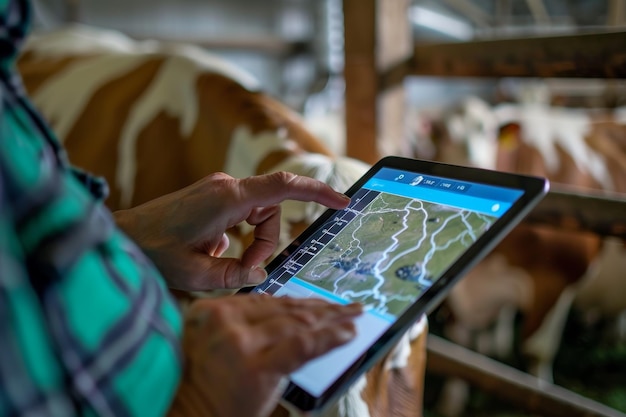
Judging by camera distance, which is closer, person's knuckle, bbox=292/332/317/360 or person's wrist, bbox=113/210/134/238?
person's knuckle, bbox=292/332/317/360

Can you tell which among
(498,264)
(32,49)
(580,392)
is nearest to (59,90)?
(32,49)

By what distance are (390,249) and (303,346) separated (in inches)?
4.9

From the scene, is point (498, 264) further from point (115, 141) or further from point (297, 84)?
point (297, 84)

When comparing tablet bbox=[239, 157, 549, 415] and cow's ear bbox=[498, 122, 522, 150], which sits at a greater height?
tablet bbox=[239, 157, 549, 415]

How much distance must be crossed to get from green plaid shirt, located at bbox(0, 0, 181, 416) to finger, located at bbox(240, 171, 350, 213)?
17 cm

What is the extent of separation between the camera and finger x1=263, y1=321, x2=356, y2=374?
0.29 meters

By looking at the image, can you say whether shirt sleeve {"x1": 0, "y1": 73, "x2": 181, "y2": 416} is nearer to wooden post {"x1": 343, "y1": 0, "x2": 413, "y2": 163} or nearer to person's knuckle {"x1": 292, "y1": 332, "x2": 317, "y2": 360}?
person's knuckle {"x1": 292, "y1": 332, "x2": 317, "y2": 360}

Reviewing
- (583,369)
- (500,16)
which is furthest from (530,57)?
(500,16)

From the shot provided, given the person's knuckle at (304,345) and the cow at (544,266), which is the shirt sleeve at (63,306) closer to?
the person's knuckle at (304,345)

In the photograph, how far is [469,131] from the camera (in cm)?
241

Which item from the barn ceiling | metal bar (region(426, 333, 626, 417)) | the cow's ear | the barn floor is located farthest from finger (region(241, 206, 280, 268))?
the barn ceiling

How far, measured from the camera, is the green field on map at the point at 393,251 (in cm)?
37

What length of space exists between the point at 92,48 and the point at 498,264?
4.11 feet

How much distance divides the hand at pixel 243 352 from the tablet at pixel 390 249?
0.09 feet
